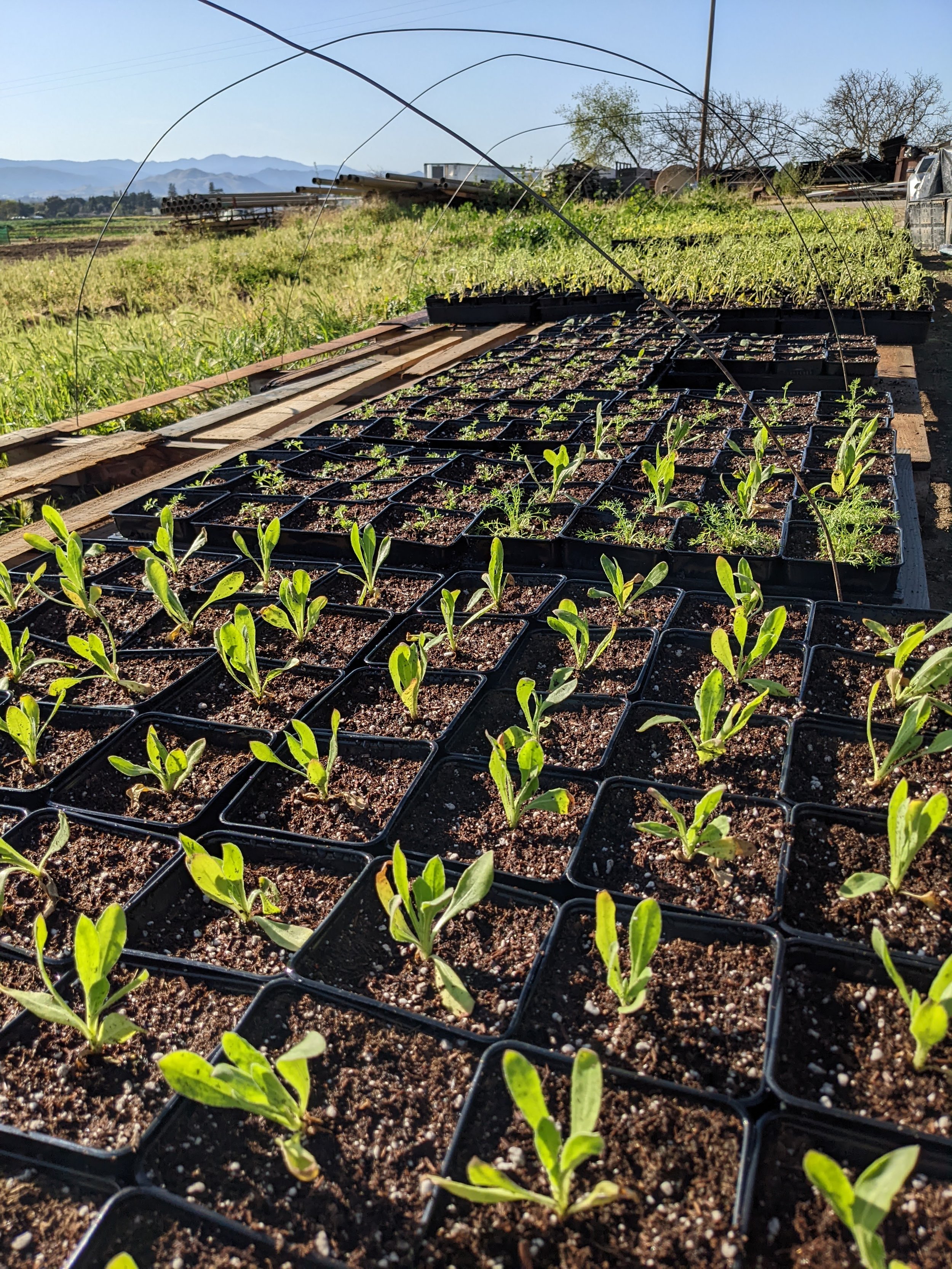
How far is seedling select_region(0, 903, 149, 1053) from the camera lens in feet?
3.26

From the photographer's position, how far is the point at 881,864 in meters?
1.29

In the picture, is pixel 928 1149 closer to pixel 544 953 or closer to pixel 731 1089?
pixel 731 1089

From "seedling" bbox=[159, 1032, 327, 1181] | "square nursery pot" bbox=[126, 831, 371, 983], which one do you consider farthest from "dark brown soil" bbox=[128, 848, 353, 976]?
"seedling" bbox=[159, 1032, 327, 1181]

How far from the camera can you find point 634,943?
1.00m

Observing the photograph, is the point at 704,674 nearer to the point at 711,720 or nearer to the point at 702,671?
the point at 702,671

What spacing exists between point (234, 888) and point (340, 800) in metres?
0.35

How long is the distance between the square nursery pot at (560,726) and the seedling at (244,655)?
0.41 m

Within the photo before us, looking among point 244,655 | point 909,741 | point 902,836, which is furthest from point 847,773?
point 244,655

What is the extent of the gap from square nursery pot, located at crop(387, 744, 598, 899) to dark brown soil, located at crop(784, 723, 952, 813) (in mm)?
375

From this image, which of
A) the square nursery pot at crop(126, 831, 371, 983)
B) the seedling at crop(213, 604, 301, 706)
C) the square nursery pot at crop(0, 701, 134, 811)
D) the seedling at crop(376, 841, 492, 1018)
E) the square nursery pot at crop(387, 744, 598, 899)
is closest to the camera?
the seedling at crop(376, 841, 492, 1018)

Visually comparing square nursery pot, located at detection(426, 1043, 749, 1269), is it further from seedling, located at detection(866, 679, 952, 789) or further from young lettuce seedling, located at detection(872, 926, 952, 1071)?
seedling, located at detection(866, 679, 952, 789)

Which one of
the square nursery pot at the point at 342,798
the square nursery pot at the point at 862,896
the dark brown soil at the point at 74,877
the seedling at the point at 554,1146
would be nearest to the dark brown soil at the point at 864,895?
the square nursery pot at the point at 862,896

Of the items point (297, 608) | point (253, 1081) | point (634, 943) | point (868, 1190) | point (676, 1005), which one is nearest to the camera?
point (868, 1190)

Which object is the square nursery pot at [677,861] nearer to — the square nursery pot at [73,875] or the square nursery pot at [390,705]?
the square nursery pot at [390,705]
